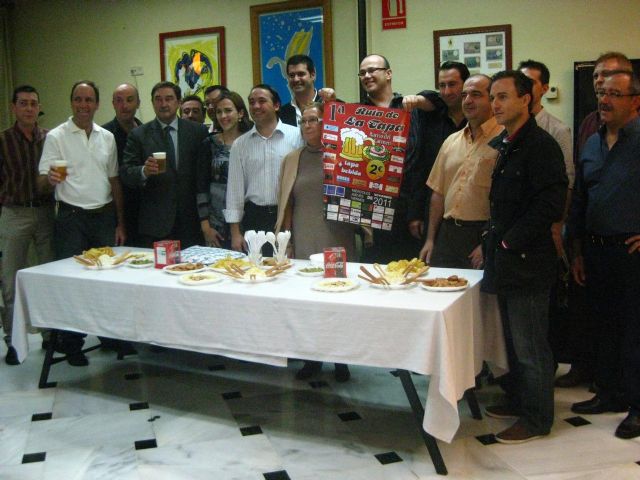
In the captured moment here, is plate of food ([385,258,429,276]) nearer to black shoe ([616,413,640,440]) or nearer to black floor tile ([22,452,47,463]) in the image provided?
black shoe ([616,413,640,440])

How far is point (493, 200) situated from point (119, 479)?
1905 millimetres

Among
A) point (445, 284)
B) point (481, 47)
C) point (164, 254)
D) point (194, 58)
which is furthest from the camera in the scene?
point (194, 58)

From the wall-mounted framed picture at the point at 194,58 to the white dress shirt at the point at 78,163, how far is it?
240cm

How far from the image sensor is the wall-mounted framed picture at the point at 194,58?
636cm

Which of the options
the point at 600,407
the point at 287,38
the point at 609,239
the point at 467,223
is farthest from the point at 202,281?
the point at 287,38

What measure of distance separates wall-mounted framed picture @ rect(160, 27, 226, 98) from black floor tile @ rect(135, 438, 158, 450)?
4.11 m

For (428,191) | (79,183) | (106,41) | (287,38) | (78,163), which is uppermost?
(106,41)

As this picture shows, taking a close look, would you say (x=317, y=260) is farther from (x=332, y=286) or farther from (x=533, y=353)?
(x=533, y=353)

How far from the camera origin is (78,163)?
4.11 metres

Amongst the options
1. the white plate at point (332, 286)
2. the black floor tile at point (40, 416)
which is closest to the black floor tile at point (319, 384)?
the white plate at point (332, 286)

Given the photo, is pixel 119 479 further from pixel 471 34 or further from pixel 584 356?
pixel 471 34

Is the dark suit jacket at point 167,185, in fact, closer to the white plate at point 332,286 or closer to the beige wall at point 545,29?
the white plate at point 332,286

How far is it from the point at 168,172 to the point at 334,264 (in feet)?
5.19

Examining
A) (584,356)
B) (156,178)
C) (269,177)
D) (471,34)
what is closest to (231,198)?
(269,177)
